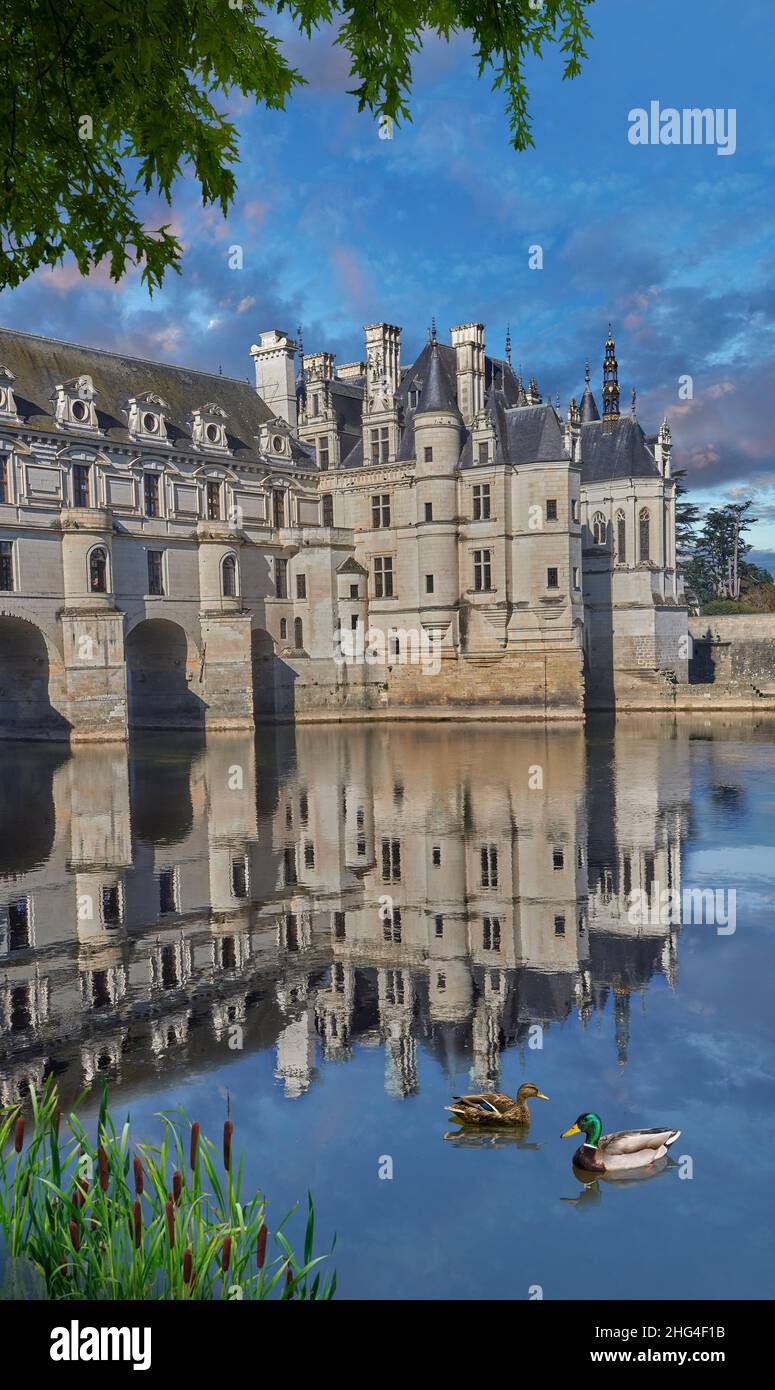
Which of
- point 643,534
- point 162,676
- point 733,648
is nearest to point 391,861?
point 162,676

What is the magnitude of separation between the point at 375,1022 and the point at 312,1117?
70.8 inches

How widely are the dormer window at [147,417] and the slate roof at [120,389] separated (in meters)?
0.51

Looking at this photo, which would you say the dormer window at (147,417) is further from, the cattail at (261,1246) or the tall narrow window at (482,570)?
the cattail at (261,1246)

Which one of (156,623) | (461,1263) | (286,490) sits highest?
(286,490)

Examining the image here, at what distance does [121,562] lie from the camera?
141 ft

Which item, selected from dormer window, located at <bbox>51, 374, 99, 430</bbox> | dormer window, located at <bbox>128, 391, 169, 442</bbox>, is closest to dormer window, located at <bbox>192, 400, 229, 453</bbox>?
dormer window, located at <bbox>128, 391, 169, 442</bbox>

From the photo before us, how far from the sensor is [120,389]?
4516 centimetres

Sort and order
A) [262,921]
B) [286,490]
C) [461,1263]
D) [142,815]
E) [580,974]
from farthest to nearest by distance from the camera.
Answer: [286,490] < [142,815] < [262,921] < [580,974] < [461,1263]

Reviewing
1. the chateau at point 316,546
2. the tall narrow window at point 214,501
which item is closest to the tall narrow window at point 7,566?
the chateau at point 316,546

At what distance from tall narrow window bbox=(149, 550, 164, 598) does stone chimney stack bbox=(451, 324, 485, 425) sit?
48.4 feet

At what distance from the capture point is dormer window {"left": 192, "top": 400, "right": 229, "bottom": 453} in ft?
154

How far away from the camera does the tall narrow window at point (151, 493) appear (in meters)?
44.4
